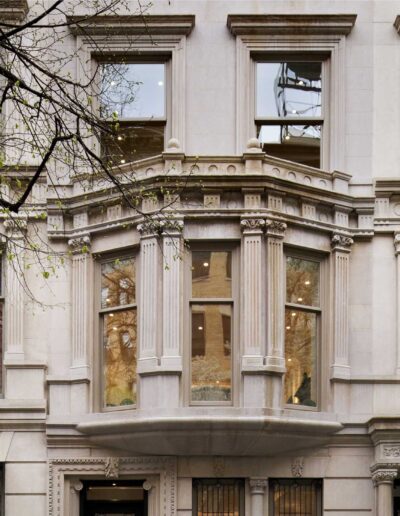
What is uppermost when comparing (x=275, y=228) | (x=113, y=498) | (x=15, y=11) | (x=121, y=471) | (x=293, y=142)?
(x=15, y=11)

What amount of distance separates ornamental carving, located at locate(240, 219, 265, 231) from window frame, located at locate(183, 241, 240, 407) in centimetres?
40

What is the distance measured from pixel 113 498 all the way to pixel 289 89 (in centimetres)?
713

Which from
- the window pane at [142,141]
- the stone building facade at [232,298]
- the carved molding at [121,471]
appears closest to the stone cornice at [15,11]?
the stone building facade at [232,298]

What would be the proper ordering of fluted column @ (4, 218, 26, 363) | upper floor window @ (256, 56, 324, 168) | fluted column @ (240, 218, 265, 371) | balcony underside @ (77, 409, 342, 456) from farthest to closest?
1. upper floor window @ (256, 56, 324, 168)
2. fluted column @ (4, 218, 26, 363)
3. fluted column @ (240, 218, 265, 371)
4. balcony underside @ (77, 409, 342, 456)

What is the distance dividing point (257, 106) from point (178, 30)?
1.76 m

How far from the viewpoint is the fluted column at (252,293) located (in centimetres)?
1666

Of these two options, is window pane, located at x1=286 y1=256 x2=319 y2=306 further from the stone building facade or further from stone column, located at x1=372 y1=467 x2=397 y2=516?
stone column, located at x1=372 y1=467 x2=397 y2=516

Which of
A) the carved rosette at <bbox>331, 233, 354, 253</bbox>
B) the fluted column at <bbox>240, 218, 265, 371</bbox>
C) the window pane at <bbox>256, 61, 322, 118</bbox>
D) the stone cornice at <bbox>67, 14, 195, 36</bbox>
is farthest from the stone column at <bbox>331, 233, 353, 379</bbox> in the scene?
the stone cornice at <bbox>67, 14, 195, 36</bbox>

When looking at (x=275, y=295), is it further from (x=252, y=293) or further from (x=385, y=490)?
(x=385, y=490)

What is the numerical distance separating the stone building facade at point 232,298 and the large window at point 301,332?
36mm

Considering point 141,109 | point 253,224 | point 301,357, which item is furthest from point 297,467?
point 141,109

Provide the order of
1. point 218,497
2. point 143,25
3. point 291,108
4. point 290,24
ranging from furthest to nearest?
point 291,108
point 290,24
point 143,25
point 218,497

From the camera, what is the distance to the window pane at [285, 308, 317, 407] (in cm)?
1731

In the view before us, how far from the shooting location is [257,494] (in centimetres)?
1711
